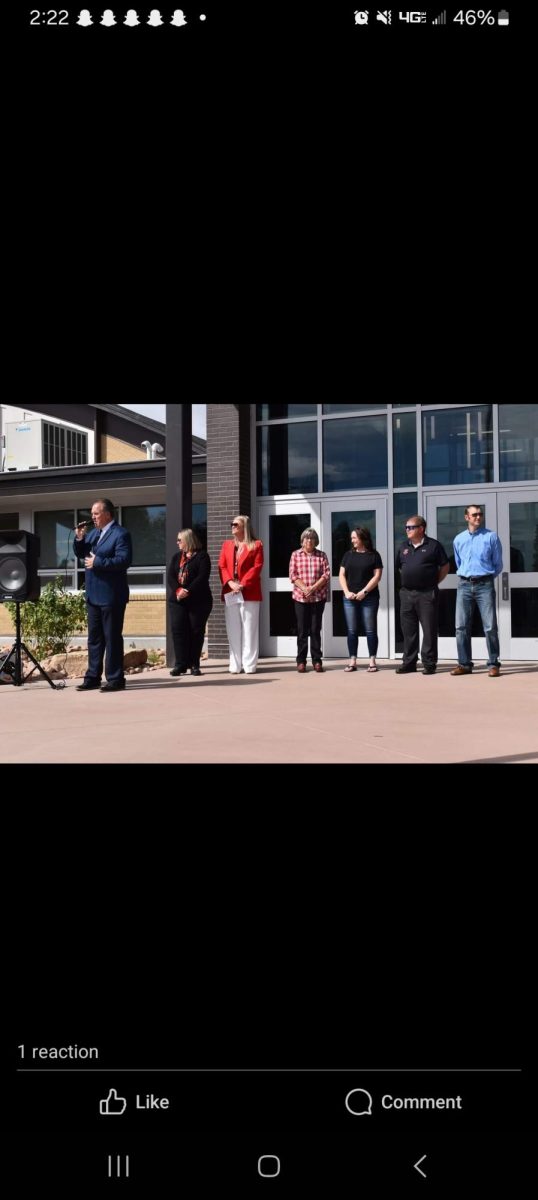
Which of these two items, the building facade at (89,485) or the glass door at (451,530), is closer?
the glass door at (451,530)

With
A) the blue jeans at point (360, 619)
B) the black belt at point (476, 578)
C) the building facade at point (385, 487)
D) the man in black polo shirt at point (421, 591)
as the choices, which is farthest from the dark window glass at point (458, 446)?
the black belt at point (476, 578)

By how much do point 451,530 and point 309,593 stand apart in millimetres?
2145

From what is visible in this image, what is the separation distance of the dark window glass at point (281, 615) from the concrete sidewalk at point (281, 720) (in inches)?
88.0

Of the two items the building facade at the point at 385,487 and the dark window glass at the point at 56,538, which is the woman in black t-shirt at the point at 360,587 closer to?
the building facade at the point at 385,487

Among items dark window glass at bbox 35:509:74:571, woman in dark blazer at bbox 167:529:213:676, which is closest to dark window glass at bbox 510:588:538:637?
woman in dark blazer at bbox 167:529:213:676

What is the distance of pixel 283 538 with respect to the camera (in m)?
10.3

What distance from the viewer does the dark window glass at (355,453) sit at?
9906mm
